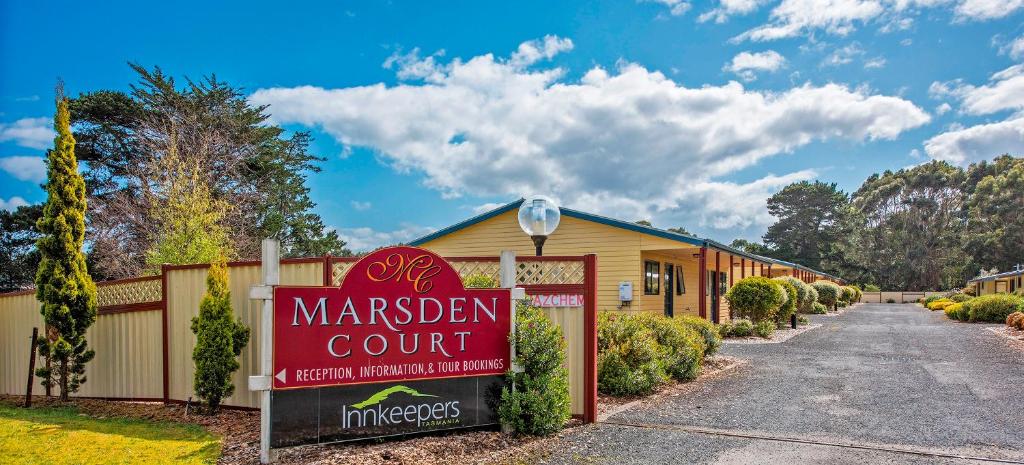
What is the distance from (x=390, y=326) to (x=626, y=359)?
387 cm

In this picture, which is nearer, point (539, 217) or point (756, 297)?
point (539, 217)

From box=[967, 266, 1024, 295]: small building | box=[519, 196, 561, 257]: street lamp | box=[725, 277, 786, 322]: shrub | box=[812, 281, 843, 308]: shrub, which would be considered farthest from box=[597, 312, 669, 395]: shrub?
box=[967, 266, 1024, 295]: small building

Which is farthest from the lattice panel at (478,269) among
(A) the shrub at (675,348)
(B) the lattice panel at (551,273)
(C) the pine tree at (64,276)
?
(C) the pine tree at (64,276)

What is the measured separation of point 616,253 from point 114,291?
11.7 m

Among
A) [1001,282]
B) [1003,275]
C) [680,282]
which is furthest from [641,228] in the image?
[1001,282]

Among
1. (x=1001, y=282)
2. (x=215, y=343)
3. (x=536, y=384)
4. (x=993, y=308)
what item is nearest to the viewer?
(x=536, y=384)

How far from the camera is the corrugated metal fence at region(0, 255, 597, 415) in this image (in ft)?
21.5

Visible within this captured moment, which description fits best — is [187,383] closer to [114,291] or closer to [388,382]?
[114,291]

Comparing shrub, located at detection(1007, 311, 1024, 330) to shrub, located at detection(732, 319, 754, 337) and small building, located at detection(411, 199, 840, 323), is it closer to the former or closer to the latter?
small building, located at detection(411, 199, 840, 323)

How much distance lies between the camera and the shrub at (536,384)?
588cm

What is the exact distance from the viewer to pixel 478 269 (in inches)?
259

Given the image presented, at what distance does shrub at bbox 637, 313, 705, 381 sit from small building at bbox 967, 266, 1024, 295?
132ft

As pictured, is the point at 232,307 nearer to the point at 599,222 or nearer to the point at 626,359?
the point at 626,359

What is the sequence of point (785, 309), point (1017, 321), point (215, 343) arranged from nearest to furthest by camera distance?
point (215, 343), point (1017, 321), point (785, 309)
